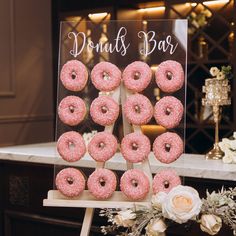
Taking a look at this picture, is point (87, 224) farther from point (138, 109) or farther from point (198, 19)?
point (198, 19)

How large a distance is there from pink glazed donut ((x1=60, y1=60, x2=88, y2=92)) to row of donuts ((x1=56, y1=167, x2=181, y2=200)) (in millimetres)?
279

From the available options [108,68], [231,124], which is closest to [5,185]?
[108,68]

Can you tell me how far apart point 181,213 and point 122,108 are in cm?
53

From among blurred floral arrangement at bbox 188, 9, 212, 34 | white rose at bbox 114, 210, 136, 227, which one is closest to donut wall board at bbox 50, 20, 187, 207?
white rose at bbox 114, 210, 136, 227

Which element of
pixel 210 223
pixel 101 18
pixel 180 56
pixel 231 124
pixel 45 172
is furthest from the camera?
pixel 101 18

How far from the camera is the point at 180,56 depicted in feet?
5.64

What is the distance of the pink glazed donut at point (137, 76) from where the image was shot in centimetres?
172

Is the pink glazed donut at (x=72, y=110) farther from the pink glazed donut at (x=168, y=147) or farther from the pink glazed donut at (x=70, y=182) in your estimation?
the pink glazed donut at (x=168, y=147)

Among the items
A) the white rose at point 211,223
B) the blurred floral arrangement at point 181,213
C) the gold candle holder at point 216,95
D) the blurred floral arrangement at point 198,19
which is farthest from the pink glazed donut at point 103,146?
the blurred floral arrangement at point 198,19

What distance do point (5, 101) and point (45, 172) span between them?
1725mm

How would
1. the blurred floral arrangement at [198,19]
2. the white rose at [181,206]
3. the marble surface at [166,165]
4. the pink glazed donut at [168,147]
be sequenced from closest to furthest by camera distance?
Result: the white rose at [181,206] < the pink glazed donut at [168,147] < the marble surface at [166,165] < the blurred floral arrangement at [198,19]

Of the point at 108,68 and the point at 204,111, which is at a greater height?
the point at 108,68

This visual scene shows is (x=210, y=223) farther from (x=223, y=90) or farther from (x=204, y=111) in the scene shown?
(x=204, y=111)

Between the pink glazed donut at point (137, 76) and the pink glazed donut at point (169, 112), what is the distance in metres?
0.08
